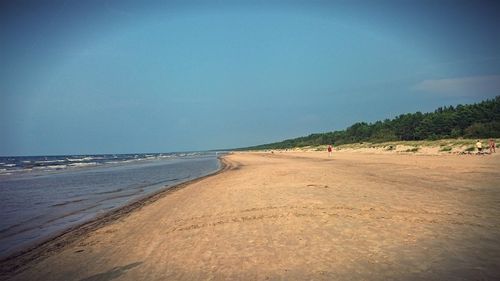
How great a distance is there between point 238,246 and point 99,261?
9.95 feet

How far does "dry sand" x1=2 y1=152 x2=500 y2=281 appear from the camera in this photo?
5062mm

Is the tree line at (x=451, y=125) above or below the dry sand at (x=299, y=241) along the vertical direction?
above

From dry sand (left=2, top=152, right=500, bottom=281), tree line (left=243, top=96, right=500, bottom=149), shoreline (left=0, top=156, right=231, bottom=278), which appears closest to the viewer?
dry sand (left=2, top=152, right=500, bottom=281)

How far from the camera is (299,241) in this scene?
645cm

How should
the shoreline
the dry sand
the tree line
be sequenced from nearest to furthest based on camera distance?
the dry sand → the shoreline → the tree line

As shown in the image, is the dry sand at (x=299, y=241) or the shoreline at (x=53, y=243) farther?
the shoreline at (x=53, y=243)

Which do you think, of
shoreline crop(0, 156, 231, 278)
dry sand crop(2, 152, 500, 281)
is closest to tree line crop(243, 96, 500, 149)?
dry sand crop(2, 152, 500, 281)

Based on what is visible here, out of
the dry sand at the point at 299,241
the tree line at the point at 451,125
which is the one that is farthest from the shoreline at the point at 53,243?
the tree line at the point at 451,125

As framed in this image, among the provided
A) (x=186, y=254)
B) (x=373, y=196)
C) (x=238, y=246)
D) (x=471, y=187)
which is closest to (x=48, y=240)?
(x=186, y=254)

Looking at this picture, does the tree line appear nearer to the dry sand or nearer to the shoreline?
the dry sand

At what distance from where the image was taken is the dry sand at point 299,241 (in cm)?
506

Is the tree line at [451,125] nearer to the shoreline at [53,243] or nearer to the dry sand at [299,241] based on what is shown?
the dry sand at [299,241]

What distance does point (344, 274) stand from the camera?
4785 mm

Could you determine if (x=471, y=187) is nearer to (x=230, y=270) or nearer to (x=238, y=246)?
(x=238, y=246)
